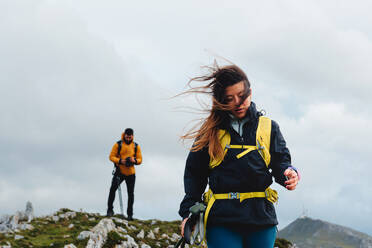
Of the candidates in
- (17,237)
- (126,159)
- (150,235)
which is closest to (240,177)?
(150,235)

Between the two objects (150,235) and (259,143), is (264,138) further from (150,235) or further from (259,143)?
(150,235)

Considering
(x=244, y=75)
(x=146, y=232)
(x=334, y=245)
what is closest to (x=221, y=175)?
(x=244, y=75)

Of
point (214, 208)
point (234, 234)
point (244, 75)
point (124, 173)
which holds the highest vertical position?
point (124, 173)

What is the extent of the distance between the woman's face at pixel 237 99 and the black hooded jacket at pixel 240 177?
0.09 m

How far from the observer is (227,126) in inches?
198

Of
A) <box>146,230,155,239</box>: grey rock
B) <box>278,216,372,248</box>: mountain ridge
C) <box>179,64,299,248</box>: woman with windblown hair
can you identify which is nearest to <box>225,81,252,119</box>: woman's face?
<box>179,64,299,248</box>: woman with windblown hair

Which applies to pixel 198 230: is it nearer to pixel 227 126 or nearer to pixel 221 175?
pixel 221 175

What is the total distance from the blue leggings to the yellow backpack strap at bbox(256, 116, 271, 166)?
0.84 metres

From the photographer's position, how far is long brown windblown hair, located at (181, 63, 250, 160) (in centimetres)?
493

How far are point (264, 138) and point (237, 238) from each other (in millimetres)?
1225

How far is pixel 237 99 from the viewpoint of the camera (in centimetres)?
496

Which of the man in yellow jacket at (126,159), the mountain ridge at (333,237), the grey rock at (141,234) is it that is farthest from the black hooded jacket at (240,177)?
the mountain ridge at (333,237)

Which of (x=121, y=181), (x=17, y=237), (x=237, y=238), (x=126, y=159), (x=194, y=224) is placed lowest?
(x=237, y=238)

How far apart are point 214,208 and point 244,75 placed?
1.74 m
